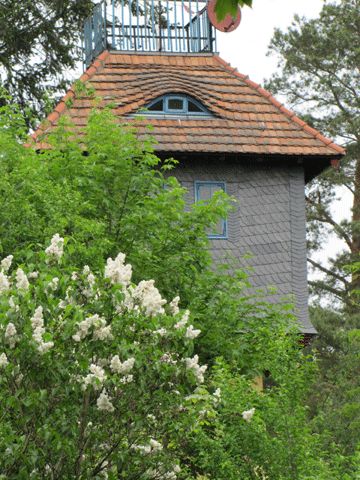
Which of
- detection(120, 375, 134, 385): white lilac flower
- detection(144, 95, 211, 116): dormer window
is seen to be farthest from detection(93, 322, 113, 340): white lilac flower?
detection(144, 95, 211, 116): dormer window

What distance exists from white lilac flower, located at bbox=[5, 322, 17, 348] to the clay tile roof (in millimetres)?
14376

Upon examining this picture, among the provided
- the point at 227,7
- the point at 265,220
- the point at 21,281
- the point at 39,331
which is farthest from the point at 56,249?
the point at 265,220

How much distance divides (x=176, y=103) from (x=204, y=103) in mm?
508

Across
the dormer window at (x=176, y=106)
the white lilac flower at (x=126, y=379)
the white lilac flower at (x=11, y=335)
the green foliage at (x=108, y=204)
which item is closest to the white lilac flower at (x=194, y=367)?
the white lilac flower at (x=126, y=379)

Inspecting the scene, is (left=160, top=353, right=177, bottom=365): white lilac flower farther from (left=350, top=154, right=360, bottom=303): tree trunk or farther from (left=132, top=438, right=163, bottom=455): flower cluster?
(left=350, top=154, right=360, bottom=303): tree trunk

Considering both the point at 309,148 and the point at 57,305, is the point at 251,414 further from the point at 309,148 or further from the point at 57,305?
the point at 309,148

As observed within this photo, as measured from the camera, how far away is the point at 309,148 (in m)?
24.6

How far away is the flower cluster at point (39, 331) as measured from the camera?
9.31 metres

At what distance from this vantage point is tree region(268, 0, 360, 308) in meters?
40.1

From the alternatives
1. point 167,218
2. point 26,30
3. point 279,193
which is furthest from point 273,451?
point 26,30

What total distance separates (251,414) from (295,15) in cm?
3151

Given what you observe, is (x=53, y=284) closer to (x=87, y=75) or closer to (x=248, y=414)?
(x=248, y=414)

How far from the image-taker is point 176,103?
82.7 ft

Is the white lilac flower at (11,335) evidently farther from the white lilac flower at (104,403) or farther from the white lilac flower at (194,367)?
the white lilac flower at (194,367)
